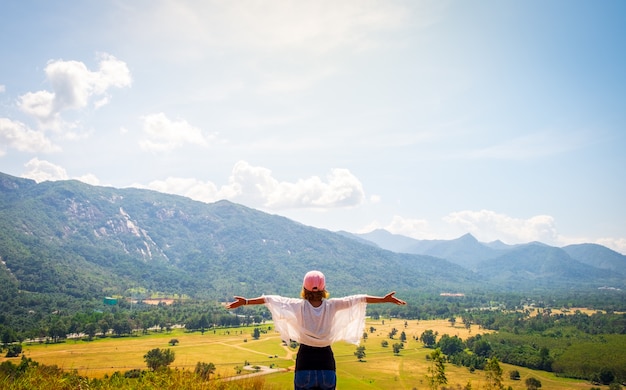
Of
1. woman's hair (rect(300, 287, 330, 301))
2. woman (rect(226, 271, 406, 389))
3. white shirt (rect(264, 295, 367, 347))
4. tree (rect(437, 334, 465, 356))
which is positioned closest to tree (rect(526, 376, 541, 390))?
tree (rect(437, 334, 465, 356))

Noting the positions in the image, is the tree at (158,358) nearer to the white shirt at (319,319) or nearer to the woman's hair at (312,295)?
the white shirt at (319,319)

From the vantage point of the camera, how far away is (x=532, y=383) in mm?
46250

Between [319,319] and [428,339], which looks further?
[428,339]

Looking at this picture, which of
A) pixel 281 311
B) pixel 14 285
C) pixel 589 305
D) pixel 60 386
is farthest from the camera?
pixel 589 305

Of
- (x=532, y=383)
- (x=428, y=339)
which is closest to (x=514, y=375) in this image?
(x=532, y=383)

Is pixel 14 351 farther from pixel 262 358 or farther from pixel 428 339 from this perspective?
pixel 428 339

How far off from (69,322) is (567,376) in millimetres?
77655

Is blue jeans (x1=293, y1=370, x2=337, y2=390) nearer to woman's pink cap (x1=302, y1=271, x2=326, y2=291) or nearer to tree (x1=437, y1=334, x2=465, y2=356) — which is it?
woman's pink cap (x1=302, y1=271, x2=326, y2=291)

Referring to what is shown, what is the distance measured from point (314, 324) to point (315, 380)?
49 cm

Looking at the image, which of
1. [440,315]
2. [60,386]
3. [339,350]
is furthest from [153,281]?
[60,386]

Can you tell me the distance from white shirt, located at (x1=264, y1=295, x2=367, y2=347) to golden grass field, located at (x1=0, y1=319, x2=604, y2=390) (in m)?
33.7

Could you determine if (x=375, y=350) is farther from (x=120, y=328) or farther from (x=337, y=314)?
(x=337, y=314)

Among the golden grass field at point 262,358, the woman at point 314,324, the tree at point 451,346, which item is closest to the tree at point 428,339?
the golden grass field at point 262,358

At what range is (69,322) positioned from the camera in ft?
241
